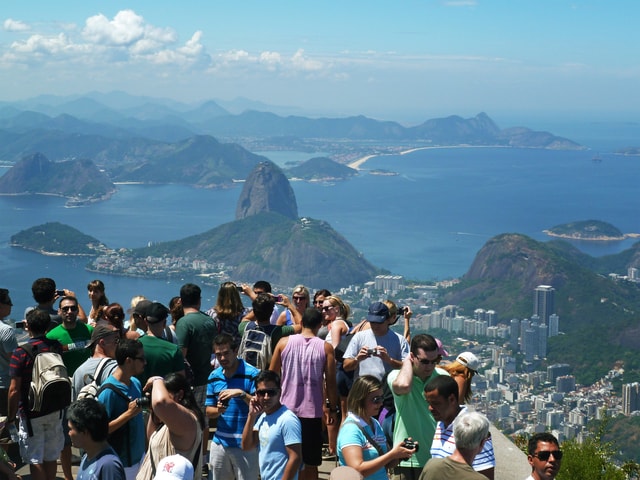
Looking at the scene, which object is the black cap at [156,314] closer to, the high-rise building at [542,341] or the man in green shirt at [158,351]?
the man in green shirt at [158,351]

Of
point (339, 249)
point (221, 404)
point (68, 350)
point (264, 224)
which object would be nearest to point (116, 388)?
point (221, 404)

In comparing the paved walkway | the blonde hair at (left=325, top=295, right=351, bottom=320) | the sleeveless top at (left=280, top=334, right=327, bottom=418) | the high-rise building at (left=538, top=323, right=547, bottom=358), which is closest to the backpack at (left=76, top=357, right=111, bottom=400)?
the sleeveless top at (left=280, top=334, right=327, bottom=418)

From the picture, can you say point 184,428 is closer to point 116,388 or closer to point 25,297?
point 116,388

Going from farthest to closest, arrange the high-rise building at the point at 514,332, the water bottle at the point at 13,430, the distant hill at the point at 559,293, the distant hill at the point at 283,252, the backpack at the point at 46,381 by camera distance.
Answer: the distant hill at the point at 283,252, the high-rise building at the point at 514,332, the distant hill at the point at 559,293, the water bottle at the point at 13,430, the backpack at the point at 46,381

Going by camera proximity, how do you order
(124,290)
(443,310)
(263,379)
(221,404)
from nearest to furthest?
(263,379)
(221,404)
(443,310)
(124,290)

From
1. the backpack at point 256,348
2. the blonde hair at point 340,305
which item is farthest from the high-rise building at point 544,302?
the backpack at point 256,348

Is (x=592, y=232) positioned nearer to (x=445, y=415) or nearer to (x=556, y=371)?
(x=556, y=371)
